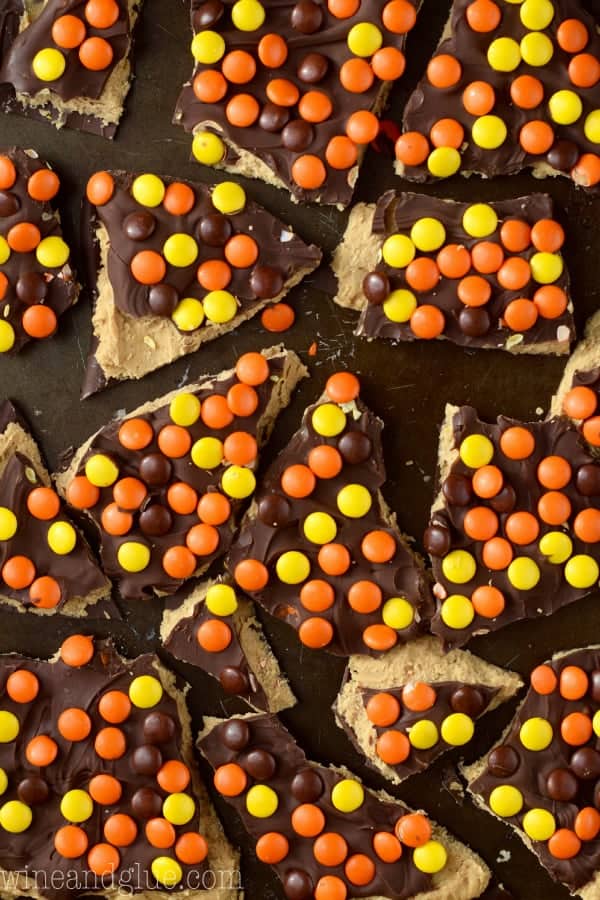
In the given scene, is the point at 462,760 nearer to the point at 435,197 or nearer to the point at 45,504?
the point at 45,504

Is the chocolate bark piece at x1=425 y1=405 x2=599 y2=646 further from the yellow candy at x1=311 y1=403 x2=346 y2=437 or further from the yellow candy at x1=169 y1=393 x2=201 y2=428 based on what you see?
the yellow candy at x1=169 y1=393 x2=201 y2=428

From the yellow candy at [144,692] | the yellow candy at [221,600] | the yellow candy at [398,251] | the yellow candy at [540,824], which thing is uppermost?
the yellow candy at [398,251]

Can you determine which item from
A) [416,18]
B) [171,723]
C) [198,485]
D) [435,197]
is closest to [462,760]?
[171,723]

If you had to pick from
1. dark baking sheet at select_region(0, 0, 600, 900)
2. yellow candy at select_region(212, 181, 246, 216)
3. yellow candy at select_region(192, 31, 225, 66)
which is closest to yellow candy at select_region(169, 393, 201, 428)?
dark baking sheet at select_region(0, 0, 600, 900)

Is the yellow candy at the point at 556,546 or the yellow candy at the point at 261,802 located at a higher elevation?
the yellow candy at the point at 556,546

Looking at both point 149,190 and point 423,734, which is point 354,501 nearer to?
point 423,734

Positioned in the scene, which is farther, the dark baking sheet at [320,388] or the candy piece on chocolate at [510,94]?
the dark baking sheet at [320,388]

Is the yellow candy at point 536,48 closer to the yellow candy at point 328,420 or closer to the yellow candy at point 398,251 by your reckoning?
the yellow candy at point 398,251

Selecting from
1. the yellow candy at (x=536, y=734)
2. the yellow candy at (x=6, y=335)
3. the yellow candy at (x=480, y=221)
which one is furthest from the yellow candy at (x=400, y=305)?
the yellow candy at (x=536, y=734)
